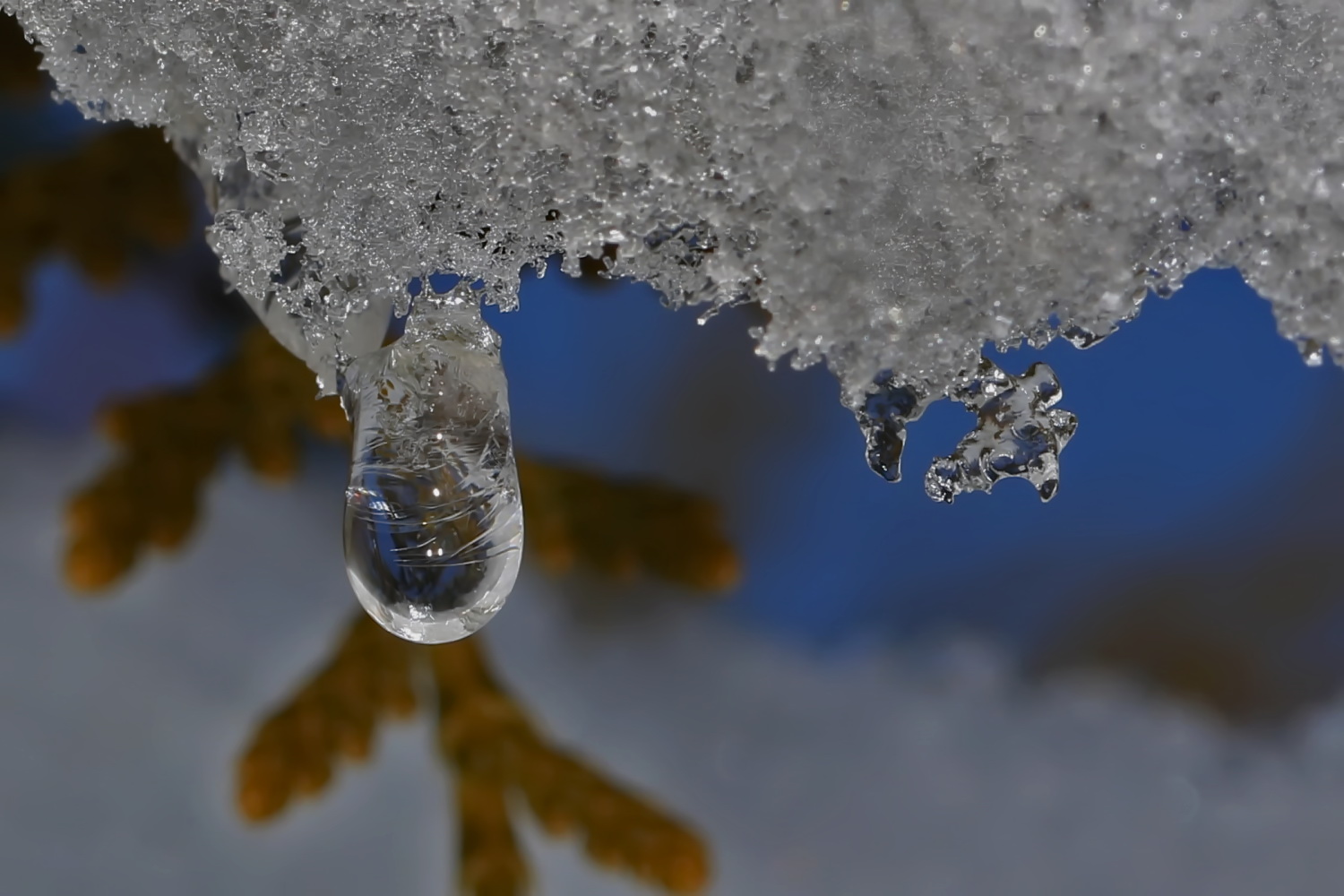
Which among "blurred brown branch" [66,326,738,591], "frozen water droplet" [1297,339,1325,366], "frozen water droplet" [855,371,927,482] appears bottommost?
"blurred brown branch" [66,326,738,591]

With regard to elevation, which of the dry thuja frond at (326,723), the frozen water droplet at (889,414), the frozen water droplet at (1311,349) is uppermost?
the frozen water droplet at (1311,349)

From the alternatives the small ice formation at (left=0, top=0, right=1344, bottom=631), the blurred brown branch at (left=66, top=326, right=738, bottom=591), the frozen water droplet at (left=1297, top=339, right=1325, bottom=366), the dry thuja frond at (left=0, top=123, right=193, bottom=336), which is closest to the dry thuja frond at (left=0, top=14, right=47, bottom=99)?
the dry thuja frond at (left=0, top=123, right=193, bottom=336)

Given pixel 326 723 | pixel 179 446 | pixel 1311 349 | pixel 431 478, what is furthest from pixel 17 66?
pixel 1311 349

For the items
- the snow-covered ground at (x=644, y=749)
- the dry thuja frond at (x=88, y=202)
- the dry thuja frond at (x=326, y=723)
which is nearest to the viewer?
the dry thuja frond at (x=326, y=723)

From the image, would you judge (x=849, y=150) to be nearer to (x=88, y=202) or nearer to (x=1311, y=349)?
(x=1311, y=349)

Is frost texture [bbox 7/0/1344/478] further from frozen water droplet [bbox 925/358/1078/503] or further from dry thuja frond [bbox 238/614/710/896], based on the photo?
dry thuja frond [bbox 238/614/710/896]

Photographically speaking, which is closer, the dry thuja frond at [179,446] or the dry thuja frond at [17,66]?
the dry thuja frond at [179,446]

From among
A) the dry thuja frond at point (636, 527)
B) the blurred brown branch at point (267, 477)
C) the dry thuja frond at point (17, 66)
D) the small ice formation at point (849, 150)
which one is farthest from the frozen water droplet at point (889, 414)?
the dry thuja frond at point (17, 66)

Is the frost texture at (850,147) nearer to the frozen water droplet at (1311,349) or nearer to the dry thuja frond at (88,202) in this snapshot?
the frozen water droplet at (1311,349)
